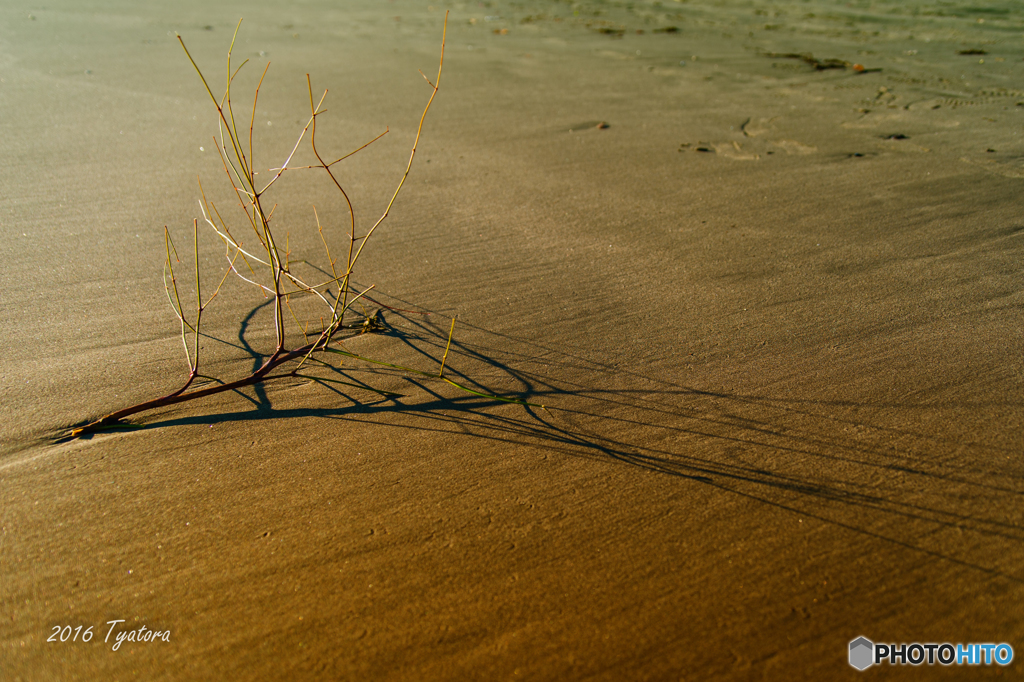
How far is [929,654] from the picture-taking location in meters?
1.14

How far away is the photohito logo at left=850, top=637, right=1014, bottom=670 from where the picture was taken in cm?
112

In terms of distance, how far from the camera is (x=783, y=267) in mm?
2326

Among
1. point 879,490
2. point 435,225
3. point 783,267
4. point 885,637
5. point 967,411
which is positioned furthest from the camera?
point 435,225

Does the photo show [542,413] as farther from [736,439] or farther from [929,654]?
[929,654]

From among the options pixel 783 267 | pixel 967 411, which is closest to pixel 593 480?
pixel 967 411

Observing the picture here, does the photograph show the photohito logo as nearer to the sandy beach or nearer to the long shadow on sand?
the sandy beach

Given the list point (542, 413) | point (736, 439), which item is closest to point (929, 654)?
point (736, 439)

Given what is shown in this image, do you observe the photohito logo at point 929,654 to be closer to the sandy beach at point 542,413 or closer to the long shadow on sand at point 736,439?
the sandy beach at point 542,413

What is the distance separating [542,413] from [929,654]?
3.04ft

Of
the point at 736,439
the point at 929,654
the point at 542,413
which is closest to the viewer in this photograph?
the point at 929,654

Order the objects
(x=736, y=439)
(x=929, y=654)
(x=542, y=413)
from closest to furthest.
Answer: (x=929, y=654) → (x=736, y=439) → (x=542, y=413)

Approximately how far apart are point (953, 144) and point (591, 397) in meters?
2.84

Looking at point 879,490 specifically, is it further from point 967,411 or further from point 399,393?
point 399,393

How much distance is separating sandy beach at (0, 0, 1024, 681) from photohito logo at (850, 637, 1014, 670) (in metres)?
0.02
